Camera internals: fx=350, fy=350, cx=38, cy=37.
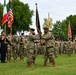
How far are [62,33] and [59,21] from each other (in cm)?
460

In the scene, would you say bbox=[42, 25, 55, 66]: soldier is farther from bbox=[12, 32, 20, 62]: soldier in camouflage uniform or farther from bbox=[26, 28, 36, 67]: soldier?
bbox=[12, 32, 20, 62]: soldier in camouflage uniform

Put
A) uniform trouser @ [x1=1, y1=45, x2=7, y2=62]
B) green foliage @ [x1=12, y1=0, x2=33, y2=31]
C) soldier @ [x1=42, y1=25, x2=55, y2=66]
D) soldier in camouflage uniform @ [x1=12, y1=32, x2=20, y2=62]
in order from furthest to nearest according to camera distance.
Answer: green foliage @ [x1=12, y1=0, x2=33, y2=31]
soldier in camouflage uniform @ [x1=12, y1=32, x2=20, y2=62]
uniform trouser @ [x1=1, y1=45, x2=7, y2=62]
soldier @ [x1=42, y1=25, x2=55, y2=66]

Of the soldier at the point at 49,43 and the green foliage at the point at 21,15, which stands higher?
the green foliage at the point at 21,15

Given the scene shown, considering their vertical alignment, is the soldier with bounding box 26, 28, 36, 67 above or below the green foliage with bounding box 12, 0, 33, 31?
below

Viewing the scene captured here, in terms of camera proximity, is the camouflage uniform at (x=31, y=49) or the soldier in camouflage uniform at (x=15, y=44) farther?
the soldier in camouflage uniform at (x=15, y=44)

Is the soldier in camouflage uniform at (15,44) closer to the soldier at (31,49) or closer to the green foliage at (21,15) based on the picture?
the soldier at (31,49)

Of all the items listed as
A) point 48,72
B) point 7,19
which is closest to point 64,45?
point 7,19

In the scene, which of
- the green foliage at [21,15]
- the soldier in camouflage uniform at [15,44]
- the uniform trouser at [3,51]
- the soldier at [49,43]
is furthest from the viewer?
the green foliage at [21,15]

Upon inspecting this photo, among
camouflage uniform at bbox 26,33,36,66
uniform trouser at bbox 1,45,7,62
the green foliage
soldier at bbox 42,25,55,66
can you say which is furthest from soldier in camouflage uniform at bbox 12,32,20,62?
the green foliage

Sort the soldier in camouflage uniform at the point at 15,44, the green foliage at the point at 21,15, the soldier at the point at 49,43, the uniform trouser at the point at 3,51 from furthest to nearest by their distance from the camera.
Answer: the green foliage at the point at 21,15 → the soldier in camouflage uniform at the point at 15,44 → the uniform trouser at the point at 3,51 → the soldier at the point at 49,43

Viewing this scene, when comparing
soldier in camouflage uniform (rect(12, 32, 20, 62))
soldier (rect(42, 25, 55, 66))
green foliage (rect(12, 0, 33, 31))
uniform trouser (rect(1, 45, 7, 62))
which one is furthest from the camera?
green foliage (rect(12, 0, 33, 31))

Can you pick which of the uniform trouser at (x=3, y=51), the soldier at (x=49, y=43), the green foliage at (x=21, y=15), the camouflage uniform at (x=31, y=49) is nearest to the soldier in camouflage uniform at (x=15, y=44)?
the uniform trouser at (x=3, y=51)

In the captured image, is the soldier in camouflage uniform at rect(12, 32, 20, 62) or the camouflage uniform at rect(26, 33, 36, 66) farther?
the soldier in camouflage uniform at rect(12, 32, 20, 62)

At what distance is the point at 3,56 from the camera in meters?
20.8
